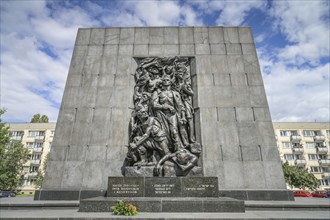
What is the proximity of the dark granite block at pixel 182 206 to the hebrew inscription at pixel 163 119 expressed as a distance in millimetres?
1725

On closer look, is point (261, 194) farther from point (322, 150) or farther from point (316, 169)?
point (322, 150)

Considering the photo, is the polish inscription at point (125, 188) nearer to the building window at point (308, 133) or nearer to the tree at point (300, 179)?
the tree at point (300, 179)

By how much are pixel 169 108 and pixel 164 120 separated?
682mm

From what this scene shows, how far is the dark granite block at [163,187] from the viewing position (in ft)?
26.8

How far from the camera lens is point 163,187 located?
8266 mm

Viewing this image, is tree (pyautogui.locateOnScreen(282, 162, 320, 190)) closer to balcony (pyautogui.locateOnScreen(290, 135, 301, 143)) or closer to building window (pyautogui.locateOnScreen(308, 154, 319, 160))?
balcony (pyautogui.locateOnScreen(290, 135, 301, 143))

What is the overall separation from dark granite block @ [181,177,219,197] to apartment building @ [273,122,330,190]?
161 ft

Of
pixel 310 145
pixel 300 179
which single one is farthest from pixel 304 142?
pixel 300 179

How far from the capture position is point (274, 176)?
10109 mm

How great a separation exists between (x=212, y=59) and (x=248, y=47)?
2527 mm

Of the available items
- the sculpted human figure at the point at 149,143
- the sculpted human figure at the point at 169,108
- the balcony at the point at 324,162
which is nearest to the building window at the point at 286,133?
the balcony at the point at 324,162

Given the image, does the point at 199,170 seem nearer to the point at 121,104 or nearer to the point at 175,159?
the point at 175,159

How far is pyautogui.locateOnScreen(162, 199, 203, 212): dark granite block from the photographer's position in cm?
712

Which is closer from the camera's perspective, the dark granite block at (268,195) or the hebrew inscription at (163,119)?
the hebrew inscription at (163,119)
